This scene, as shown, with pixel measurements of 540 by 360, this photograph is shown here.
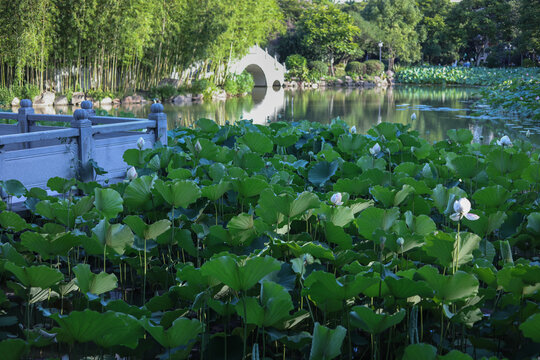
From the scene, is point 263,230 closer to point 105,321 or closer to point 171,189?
point 171,189

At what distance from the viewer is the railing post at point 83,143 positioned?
4.02 meters

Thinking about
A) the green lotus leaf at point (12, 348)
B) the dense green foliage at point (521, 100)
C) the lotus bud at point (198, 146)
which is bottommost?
the green lotus leaf at point (12, 348)

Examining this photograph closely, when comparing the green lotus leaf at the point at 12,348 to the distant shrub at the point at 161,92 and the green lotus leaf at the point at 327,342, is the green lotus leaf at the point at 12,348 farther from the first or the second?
the distant shrub at the point at 161,92

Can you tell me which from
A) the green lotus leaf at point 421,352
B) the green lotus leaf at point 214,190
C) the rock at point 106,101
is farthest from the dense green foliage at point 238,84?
the green lotus leaf at point 421,352

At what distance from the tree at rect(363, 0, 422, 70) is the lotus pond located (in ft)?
→ 115

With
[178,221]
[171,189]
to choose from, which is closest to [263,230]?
[171,189]

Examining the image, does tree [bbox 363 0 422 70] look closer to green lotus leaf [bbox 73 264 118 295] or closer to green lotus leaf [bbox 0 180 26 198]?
green lotus leaf [bbox 0 180 26 198]

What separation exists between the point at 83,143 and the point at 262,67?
24.5 metres

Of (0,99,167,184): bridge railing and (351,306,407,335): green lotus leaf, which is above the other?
(0,99,167,184): bridge railing

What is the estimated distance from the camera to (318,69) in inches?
1246

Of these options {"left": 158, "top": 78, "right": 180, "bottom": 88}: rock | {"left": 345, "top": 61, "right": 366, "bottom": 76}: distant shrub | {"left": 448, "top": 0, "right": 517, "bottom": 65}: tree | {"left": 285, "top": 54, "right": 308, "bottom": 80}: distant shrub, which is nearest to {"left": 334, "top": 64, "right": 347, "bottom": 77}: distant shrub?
{"left": 345, "top": 61, "right": 366, "bottom": 76}: distant shrub

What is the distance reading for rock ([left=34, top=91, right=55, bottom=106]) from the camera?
15.0m

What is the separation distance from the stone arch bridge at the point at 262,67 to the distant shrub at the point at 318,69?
1.63 m

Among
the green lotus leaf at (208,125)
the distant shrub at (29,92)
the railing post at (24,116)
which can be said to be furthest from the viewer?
the distant shrub at (29,92)
